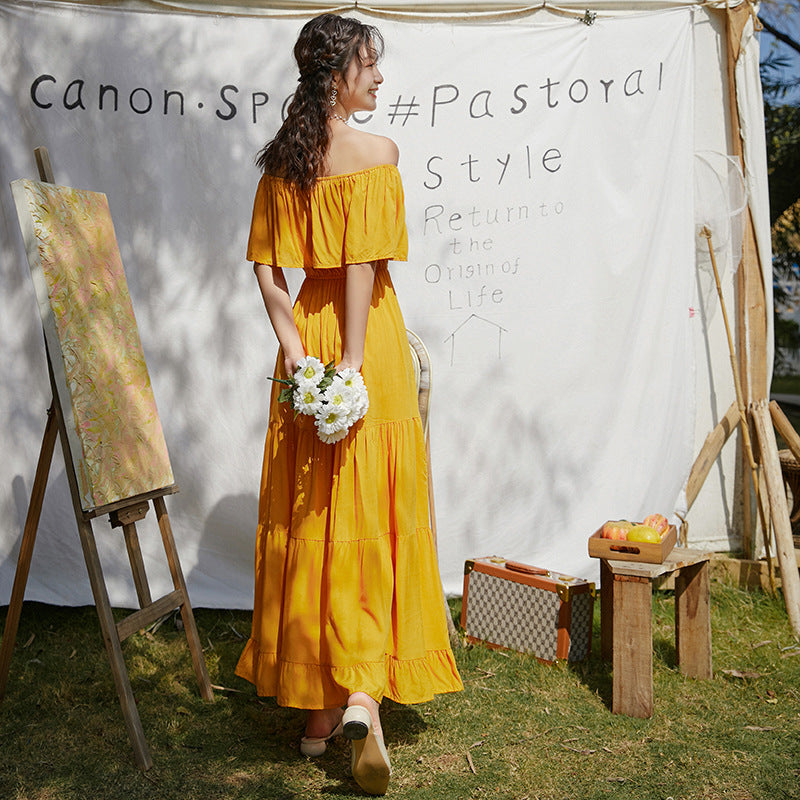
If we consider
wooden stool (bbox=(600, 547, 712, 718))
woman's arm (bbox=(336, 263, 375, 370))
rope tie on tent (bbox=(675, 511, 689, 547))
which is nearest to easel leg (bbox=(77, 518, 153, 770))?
woman's arm (bbox=(336, 263, 375, 370))

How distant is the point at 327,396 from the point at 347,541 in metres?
0.41

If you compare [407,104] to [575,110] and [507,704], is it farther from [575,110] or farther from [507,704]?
[507,704]

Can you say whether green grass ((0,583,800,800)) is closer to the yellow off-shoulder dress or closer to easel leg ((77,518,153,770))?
easel leg ((77,518,153,770))

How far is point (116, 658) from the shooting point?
2.50 m

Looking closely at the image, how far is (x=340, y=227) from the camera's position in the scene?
238 cm

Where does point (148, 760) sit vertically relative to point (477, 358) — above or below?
below

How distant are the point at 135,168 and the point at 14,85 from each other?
548 mm

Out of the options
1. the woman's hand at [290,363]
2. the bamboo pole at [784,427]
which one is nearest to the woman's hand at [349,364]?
the woman's hand at [290,363]

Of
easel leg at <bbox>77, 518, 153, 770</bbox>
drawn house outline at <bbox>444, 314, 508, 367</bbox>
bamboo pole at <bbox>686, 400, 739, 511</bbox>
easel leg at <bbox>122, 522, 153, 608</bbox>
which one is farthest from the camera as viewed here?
bamboo pole at <bbox>686, 400, 739, 511</bbox>

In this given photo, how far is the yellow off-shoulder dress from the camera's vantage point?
2.38 m

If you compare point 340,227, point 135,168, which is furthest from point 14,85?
point 340,227

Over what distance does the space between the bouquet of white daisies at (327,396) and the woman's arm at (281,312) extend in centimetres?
9

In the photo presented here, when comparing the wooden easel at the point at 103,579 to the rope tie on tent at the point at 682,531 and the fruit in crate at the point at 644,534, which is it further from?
the rope tie on tent at the point at 682,531

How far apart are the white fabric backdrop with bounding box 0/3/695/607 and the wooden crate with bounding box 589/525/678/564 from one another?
2.97ft
